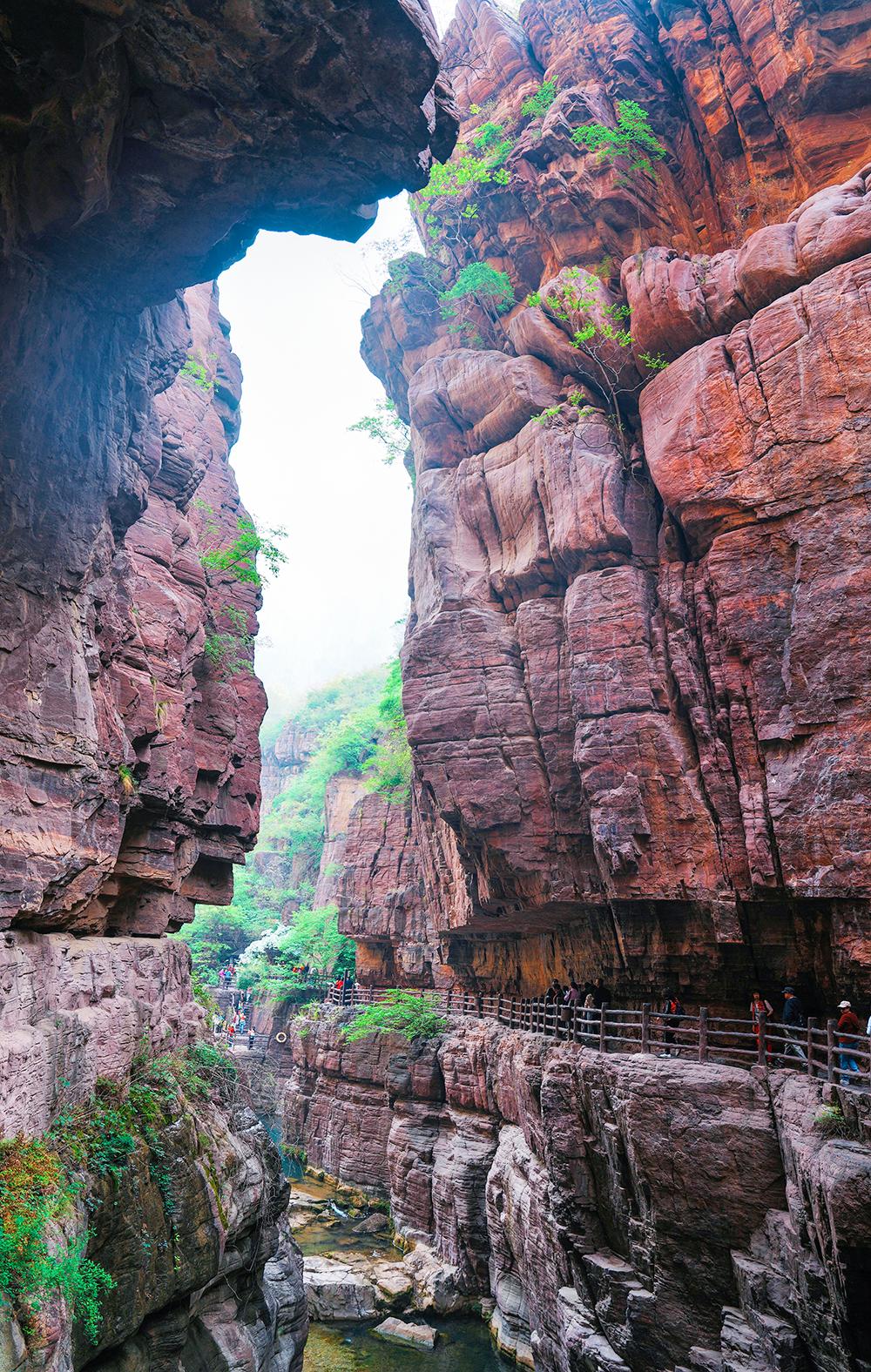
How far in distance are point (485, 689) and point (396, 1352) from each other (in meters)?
14.1

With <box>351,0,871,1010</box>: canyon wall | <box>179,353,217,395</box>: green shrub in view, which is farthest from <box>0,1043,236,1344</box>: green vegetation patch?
<box>179,353,217,395</box>: green shrub

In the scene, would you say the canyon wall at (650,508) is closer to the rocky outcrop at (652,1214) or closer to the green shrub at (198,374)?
the rocky outcrop at (652,1214)

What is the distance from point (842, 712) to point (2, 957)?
12357mm

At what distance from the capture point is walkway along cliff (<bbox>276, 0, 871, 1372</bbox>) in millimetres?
11734

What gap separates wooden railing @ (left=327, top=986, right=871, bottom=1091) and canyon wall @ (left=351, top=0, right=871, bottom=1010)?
81cm

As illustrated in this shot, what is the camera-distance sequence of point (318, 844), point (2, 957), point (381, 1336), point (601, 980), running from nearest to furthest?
point (2, 957) < point (381, 1336) < point (601, 980) < point (318, 844)

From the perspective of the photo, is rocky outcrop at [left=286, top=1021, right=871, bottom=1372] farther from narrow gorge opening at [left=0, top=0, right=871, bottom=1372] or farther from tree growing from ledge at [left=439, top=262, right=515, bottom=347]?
tree growing from ledge at [left=439, top=262, right=515, bottom=347]

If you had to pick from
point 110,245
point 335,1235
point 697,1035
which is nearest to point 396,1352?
point 335,1235

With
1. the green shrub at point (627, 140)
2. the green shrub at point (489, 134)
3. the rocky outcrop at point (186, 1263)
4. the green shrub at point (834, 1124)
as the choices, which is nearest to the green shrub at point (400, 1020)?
the rocky outcrop at point (186, 1263)

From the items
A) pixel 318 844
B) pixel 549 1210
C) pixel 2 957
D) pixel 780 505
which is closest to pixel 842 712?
pixel 780 505

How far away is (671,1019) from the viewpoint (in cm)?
1542

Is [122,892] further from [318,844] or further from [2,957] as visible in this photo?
[318,844]

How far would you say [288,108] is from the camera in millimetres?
6887

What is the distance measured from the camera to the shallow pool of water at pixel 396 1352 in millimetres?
15492
